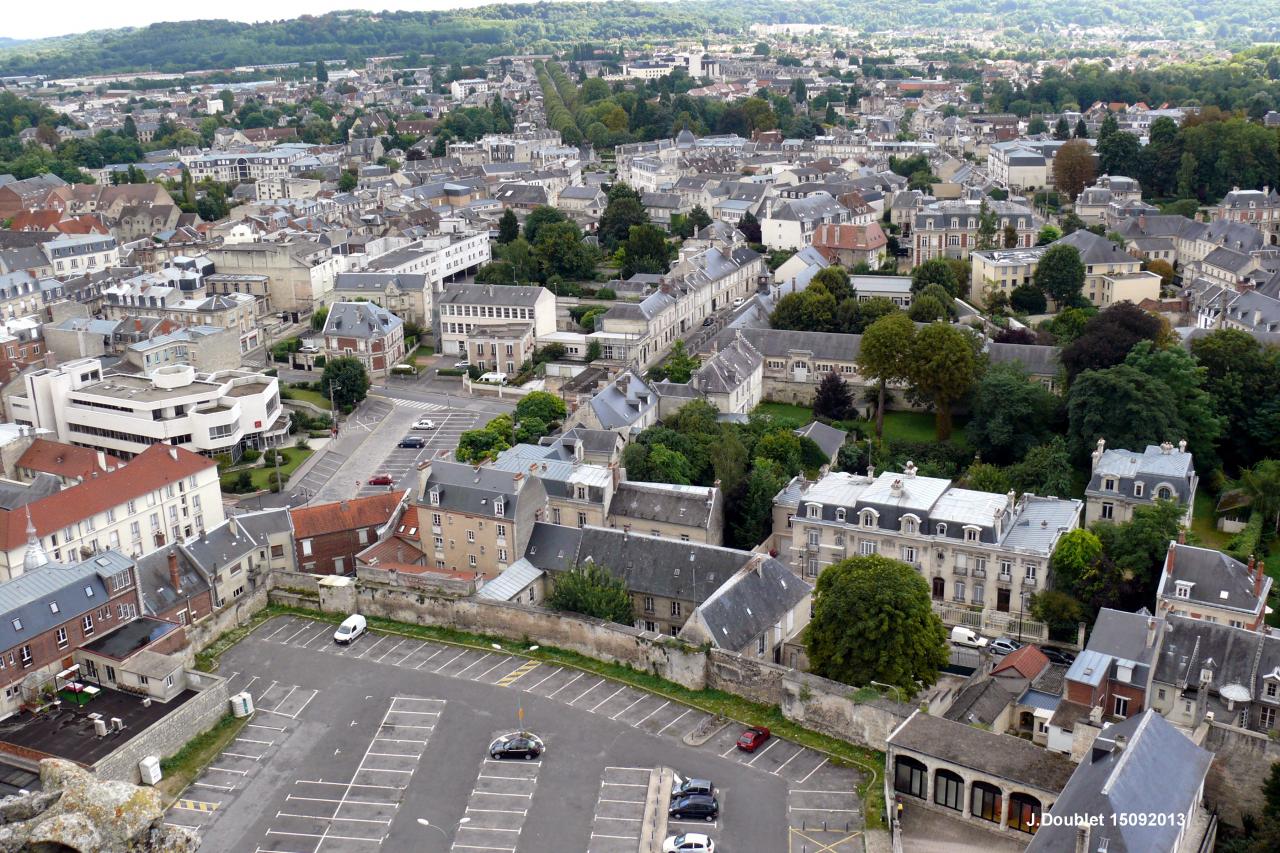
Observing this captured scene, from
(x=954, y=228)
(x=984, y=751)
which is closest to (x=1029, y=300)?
(x=954, y=228)

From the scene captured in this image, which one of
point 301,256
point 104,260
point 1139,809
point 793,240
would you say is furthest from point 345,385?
point 1139,809

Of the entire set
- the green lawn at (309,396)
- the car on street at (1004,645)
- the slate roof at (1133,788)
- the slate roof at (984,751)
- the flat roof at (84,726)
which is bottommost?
the car on street at (1004,645)

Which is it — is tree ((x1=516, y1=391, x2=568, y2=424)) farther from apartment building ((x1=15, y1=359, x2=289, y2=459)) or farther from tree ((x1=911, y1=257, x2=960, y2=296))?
tree ((x1=911, y1=257, x2=960, y2=296))

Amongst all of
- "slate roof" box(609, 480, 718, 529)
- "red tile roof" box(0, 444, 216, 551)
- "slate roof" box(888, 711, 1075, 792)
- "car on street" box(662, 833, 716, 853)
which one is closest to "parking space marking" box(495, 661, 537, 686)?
"car on street" box(662, 833, 716, 853)

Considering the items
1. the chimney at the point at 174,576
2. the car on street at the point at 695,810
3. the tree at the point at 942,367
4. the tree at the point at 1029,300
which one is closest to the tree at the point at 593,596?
the car on street at the point at 695,810

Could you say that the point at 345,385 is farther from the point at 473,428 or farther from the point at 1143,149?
the point at 1143,149

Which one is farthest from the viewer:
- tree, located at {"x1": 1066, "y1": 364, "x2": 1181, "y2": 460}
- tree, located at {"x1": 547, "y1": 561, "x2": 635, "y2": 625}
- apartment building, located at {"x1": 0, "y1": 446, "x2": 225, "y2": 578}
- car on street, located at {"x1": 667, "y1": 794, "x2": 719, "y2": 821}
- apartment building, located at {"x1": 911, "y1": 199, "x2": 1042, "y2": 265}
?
apartment building, located at {"x1": 911, "y1": 199, "x2": 1042, "y2": 265}

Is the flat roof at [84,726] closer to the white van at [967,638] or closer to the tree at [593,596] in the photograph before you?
the tree at [593,596]
